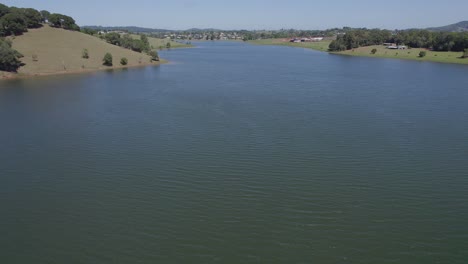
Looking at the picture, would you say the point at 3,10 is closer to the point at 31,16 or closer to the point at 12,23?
the point at 31,16

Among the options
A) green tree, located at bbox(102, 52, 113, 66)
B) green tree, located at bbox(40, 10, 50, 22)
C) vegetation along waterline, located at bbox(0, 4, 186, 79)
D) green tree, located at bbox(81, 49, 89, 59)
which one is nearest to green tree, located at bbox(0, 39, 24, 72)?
vegetation along waterline, located at bbox(0, 4, 186, 79)

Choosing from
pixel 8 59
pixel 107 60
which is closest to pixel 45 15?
pixel 107 60

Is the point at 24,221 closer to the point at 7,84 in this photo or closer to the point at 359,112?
the point at 359,112

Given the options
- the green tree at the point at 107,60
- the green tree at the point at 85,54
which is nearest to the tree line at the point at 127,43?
the green tree at the point at 85,54

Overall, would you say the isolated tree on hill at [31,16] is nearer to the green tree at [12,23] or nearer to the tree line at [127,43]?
the green tree at [12,23]

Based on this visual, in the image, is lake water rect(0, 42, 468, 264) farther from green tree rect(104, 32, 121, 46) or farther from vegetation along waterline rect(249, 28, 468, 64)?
vegetation along waterline rect(249, 28, 468, 64)

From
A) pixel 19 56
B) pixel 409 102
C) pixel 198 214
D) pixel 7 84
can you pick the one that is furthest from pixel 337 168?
pixel 19 56
